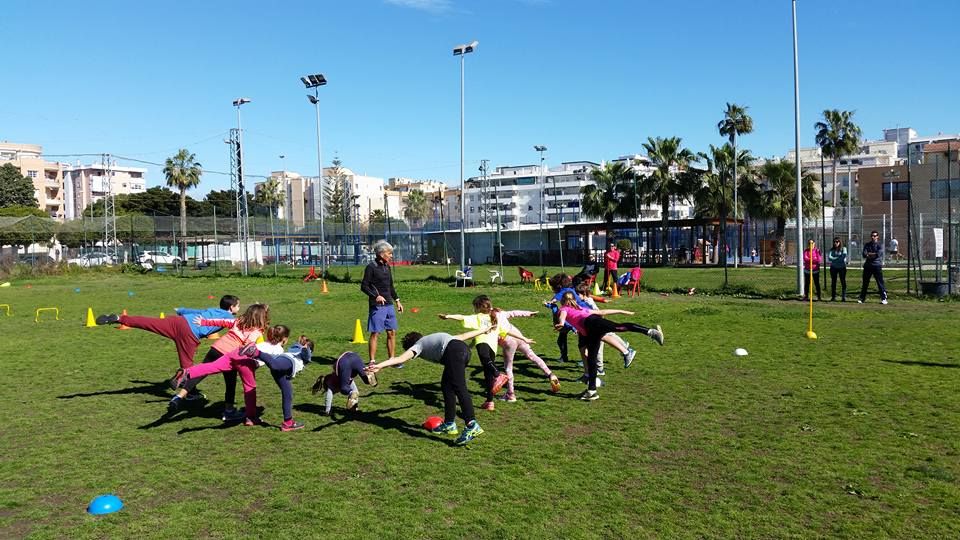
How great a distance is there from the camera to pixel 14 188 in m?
97.7

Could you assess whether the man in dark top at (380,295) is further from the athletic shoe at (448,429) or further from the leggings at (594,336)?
the athletic shoe at (448,429)

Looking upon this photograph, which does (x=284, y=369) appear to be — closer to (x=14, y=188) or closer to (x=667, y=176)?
(x=667, y=176)

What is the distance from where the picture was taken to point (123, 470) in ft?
22.2

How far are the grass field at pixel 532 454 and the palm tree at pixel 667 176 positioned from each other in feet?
130

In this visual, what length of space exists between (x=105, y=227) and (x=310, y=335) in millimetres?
40118

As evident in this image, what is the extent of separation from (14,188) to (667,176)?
85668mm

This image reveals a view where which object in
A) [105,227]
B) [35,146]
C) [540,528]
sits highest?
[35,146]

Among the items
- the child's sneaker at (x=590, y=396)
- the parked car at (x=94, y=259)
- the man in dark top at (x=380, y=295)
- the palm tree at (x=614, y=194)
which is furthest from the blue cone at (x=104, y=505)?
the palm tree at (x=614, y=194)

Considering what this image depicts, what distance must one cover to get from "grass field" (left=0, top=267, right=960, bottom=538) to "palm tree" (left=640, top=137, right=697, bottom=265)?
3960 cm

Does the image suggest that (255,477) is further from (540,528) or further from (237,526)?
(540,528)

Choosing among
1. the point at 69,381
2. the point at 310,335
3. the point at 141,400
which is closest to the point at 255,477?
the point at 141,400

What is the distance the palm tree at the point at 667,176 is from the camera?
51.9m

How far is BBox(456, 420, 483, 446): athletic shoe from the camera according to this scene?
7.36 metres

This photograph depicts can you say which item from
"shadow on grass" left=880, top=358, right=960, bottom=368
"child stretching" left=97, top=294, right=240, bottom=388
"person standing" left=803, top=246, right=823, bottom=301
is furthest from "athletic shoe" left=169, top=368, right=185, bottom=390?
"person standing" left=803, top=246, right=823, bottom=301
